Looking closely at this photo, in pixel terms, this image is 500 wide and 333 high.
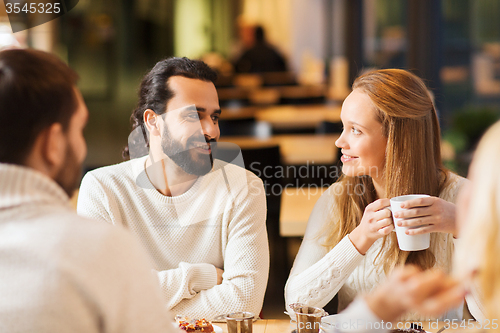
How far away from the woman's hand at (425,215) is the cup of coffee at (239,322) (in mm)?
426

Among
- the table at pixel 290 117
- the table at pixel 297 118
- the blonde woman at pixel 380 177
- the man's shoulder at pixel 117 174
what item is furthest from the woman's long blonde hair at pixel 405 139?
the table at pixel 297 118

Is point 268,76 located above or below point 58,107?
below

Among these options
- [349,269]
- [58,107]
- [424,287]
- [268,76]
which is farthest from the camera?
[268,76]

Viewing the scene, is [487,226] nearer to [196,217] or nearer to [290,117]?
[196,217]

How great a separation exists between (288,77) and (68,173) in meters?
9.33

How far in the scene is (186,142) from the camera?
1.49 m

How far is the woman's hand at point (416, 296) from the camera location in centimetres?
59

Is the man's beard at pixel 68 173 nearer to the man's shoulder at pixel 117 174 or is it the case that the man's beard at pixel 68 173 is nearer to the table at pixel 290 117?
the man's shoulder at pixel 117 174

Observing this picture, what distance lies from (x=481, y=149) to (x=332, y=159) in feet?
9.54

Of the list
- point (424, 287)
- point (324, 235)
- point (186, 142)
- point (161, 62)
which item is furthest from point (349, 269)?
point (161, 62)

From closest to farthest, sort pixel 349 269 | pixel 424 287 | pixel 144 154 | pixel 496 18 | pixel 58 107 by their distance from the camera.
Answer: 1. pixel 424 287
2. pixel 58 107
3. pixel 349 269
4. pixel 144 154
5. pixel 496 18

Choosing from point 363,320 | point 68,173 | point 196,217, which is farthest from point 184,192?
point 363,320

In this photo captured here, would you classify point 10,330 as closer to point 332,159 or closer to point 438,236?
point 438,236

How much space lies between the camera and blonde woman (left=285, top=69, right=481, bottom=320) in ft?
4.33
